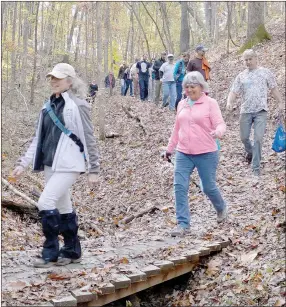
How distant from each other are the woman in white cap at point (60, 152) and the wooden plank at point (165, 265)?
100 centimetres

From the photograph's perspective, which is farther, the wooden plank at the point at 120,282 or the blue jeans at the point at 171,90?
the blue jeans at the point at 171,90

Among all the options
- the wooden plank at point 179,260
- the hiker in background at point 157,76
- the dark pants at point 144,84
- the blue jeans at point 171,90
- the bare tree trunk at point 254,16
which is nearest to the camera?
the wooden plank at point 179,260

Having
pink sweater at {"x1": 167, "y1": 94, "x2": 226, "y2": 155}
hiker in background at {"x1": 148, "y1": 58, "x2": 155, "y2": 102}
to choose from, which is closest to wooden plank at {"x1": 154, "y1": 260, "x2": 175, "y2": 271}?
pink sweater at {"x1": 167, "y1": 94, "x2": 226, "y2": 155}

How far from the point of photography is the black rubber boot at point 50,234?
4.84 m

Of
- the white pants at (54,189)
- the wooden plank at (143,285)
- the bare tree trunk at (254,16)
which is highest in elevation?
the bare tree trunk at (254,16)

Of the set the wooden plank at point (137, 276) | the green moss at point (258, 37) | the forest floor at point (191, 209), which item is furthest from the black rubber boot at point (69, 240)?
the green moss at point (258, 37)

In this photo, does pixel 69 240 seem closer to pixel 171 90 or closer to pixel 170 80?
pixel 170 80

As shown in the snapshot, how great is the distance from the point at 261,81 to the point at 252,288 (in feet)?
16.3

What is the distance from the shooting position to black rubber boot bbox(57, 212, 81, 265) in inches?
200

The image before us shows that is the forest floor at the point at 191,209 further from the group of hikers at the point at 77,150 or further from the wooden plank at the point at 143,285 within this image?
the group of hikers at the point at 77,150

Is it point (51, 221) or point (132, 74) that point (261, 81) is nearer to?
point (51, 221)

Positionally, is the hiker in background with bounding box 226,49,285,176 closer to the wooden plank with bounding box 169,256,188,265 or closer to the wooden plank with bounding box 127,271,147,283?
the wooden plank with bounding box 169,256,188,265

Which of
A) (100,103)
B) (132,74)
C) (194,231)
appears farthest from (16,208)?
(132,74)

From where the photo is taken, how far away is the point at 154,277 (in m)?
5.13
